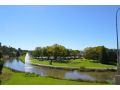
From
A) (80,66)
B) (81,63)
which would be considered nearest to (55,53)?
(81,63)

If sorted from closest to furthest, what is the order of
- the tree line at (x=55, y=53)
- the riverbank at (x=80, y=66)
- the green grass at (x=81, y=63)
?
the tree line at (x=55, y=53), the riverbank at (x=80, y=66), the green grass at (x=81, y=63)

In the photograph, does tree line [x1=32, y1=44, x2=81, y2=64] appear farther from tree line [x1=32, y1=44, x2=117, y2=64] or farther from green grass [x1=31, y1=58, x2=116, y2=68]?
green grass [x1=31, y1=58, x2=116, y2=68]

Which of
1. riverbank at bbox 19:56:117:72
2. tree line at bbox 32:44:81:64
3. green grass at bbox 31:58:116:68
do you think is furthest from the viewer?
green grass at bbox 31:58:116:68

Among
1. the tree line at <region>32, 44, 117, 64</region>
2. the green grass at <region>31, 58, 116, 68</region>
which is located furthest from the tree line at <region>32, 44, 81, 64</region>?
the green grass at <region>31, 58, 116, 68</region>

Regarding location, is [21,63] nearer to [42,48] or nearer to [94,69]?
[42,48]

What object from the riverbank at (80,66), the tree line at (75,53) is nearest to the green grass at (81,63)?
the riverbank at (80,66)

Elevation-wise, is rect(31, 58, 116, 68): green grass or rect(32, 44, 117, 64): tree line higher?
rect(32, 44, 117, 64): tree line

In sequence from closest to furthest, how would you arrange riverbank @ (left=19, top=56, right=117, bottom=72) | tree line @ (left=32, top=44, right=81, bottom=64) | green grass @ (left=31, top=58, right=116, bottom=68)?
tree line @ (left=32, top=44, right=81, bottom=64), riverbank @ (left=19, top=56, right=117, bottom=72), green grass @ (left=31, top=58, right=116, bottom=68)

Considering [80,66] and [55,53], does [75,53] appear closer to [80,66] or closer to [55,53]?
[80,66]

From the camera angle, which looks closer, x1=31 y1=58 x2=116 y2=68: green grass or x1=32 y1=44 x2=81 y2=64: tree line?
x1=32 y1=44 x2=81 y2=64: tree line

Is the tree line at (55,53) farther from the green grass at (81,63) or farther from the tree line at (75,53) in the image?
the green grass at (81,63)

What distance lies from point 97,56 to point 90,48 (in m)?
2.04

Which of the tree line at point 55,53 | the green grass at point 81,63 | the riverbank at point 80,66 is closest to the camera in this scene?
the tree line at point 55,53

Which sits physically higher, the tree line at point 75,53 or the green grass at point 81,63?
the tree line at point 75,53
